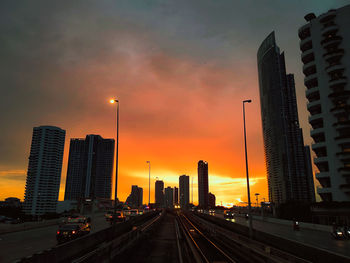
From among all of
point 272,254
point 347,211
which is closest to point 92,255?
point 272,254

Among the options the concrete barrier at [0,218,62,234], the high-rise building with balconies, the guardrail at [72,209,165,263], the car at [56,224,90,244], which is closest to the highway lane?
the guardrail at [72,209,165,263]

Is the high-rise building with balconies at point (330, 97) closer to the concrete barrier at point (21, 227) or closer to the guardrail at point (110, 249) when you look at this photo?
the guardrail at point (110, 249)

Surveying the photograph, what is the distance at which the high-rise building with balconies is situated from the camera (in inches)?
2554

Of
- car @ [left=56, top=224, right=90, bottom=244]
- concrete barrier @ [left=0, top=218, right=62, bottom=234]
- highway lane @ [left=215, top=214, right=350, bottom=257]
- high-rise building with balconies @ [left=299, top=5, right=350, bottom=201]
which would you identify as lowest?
highway lane @ [left=215, top=214, right=350, bottom=257]

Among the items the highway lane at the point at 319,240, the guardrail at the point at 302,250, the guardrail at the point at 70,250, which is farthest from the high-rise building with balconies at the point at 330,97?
the guardrail at the point at 70,250

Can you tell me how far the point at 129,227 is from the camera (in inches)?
1299

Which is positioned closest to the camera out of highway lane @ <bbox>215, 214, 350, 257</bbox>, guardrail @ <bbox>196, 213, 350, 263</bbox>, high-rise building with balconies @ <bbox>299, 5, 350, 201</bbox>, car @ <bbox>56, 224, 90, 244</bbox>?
guardrail @ <bbox>196, 213, 350, 263</bbox>

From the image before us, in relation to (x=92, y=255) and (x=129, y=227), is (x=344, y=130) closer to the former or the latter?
(x=129, y=227)

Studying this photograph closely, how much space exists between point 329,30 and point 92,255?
8445 cm

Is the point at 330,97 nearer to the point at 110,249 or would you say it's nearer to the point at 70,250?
the point at 110,249

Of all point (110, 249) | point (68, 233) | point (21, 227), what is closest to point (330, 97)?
point (68, 233)

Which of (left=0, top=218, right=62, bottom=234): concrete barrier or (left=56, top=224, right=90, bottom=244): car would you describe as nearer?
(left=56, top=224, right=90, bottom=244): car

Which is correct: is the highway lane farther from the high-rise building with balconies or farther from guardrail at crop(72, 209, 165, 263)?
the high-rise building with balconies

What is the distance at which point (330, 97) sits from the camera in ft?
226
